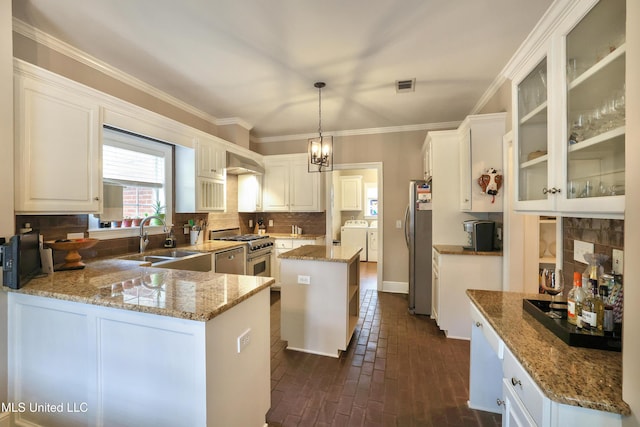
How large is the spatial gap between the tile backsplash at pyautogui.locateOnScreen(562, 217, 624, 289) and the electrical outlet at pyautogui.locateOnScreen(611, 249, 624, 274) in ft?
0.06

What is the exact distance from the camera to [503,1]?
186cm

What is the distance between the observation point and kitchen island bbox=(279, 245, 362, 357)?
100 inches

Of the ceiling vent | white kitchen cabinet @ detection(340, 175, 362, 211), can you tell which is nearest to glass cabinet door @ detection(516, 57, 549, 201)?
the ceiling vent

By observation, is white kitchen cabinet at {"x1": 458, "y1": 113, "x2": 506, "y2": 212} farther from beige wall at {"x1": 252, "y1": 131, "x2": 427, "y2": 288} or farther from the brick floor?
beige wall at {"x1": 252, "y1": 131, "x2": 427, "y2": 288}

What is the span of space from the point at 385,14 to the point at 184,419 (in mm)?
2708

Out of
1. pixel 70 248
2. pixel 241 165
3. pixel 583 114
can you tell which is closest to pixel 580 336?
pixel 583 114

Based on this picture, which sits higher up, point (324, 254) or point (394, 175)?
point (394, 175)

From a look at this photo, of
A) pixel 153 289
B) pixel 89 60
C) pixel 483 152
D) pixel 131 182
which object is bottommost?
pixel 153 289

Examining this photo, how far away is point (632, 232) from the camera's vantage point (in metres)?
0.76

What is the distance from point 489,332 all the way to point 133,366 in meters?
1.80

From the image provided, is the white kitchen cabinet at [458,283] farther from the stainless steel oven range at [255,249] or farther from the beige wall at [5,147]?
the beige wall at [5,147]

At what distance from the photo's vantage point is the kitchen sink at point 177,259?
9.02ft

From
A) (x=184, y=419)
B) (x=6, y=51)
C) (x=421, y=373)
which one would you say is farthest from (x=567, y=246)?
(x=6, y=51)

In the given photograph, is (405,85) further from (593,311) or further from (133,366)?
(133,366)
